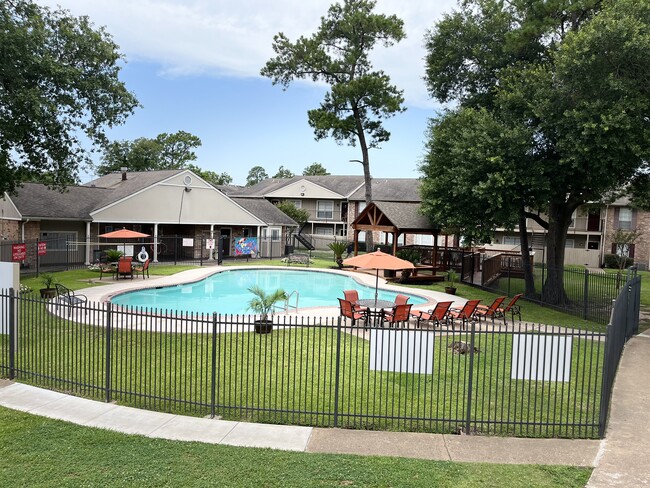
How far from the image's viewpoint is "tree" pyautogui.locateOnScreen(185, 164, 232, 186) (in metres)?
72.3

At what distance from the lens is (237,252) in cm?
3891

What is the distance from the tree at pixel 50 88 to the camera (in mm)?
20672

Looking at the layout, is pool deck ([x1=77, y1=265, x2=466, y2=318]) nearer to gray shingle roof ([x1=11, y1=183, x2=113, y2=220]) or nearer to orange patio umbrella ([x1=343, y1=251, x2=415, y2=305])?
orange patio umbrella ([x1=343, y1=251, x2=415, y2=305])

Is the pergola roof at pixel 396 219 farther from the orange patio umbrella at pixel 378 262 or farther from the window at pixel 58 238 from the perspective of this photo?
the window at pixel 58 238

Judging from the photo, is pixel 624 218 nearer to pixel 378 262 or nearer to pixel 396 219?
pixel 396 219

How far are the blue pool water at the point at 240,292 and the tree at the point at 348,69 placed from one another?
9283mm

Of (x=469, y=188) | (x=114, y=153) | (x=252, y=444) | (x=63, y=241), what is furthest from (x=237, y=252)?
(x=114, y=153)

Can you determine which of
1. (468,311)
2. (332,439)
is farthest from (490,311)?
(332,439)

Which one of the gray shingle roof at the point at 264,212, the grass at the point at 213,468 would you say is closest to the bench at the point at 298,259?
the gray shingle roof at the point at 264,212

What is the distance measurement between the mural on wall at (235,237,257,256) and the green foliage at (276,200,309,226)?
12.6 metres

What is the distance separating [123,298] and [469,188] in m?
14.3

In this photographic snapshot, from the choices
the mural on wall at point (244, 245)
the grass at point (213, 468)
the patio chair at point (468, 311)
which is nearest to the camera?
the grass at point (213, 468)

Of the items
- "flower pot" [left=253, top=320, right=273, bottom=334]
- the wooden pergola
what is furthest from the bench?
"flower pot" [left=253, top=320, right=273, bottom=334]

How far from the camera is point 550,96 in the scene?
1842cm
